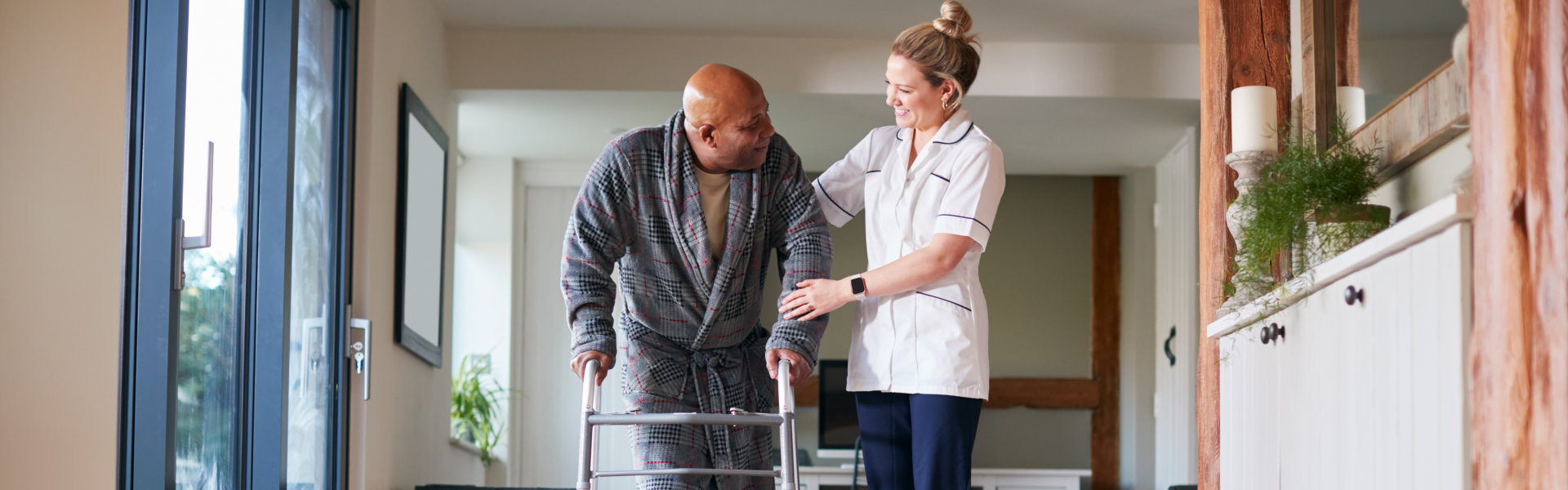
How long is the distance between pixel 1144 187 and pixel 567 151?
288 centimetres

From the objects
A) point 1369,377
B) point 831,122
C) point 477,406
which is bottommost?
point 477,406

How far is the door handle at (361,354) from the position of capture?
13.2 feet

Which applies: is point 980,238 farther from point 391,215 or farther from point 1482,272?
point 391,215

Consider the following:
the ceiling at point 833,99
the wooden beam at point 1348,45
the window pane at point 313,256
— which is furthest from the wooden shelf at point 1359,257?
the ceiling at point 833,99

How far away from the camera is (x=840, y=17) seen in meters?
5.22

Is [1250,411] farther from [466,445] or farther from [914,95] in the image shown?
[466,445]

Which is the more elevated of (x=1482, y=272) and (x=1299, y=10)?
(x=1299, y=10)

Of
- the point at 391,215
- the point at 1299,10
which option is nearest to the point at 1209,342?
the point at 1299,10

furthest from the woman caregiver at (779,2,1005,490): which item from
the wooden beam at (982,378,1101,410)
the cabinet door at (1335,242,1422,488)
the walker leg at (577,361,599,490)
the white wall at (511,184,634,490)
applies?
the wooden beam at (982,378,1101,410)

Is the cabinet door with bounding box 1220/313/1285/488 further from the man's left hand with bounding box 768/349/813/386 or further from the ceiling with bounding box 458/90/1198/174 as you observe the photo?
the ceiling with bounding box 458/90/1198/174

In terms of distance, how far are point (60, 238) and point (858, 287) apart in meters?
1.37

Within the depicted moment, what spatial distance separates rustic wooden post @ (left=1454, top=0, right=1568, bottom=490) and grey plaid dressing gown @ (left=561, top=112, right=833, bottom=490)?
3.65 ft

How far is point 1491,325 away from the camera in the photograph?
4.77ft

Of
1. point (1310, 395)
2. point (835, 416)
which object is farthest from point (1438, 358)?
point (835, 416)
